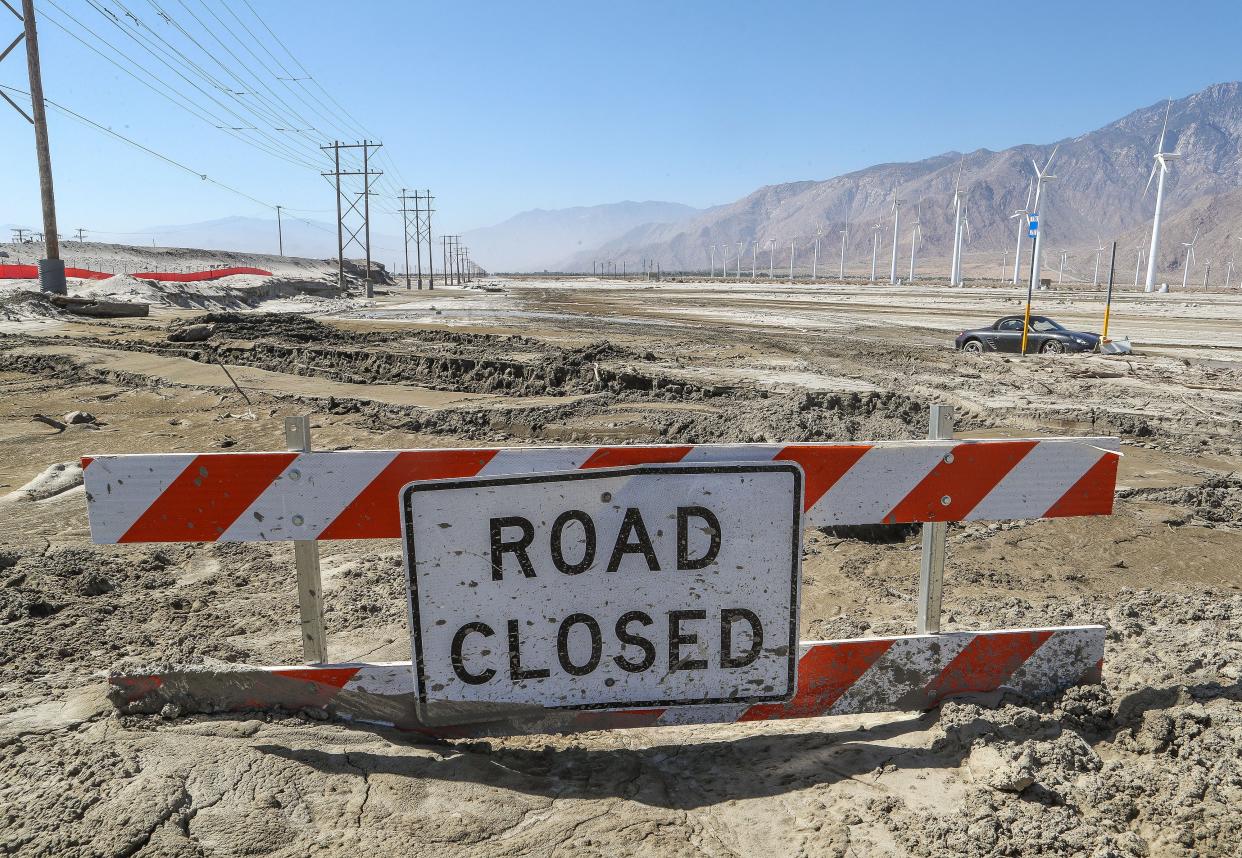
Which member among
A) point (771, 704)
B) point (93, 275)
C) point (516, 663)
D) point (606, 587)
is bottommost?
point (771, 704)

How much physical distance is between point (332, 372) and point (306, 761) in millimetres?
13633

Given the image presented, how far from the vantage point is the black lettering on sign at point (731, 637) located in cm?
294

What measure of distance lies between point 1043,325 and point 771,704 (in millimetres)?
20876

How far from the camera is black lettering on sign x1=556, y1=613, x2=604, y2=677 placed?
9.46 feet

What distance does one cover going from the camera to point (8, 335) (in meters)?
19.6

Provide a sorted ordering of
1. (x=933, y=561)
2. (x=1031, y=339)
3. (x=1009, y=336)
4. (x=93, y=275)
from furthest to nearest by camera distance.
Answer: (x=93, y=275) < (x=1009, y=336) < (x=1031, y=339) < (x=933, y=561)

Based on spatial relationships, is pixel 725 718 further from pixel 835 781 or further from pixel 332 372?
pixel 332 372

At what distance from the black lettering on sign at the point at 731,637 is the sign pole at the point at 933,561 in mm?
733

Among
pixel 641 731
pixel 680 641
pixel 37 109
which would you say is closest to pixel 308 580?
pixel 680 641

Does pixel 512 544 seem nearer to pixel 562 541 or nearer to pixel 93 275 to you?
pixel 562 541

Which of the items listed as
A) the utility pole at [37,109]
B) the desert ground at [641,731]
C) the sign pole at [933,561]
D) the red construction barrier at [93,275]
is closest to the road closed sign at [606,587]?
the desert ground at [641,731]

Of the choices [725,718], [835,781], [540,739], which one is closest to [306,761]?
[540,739]

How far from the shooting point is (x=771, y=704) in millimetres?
3049

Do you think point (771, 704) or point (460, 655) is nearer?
point (460, 655)
